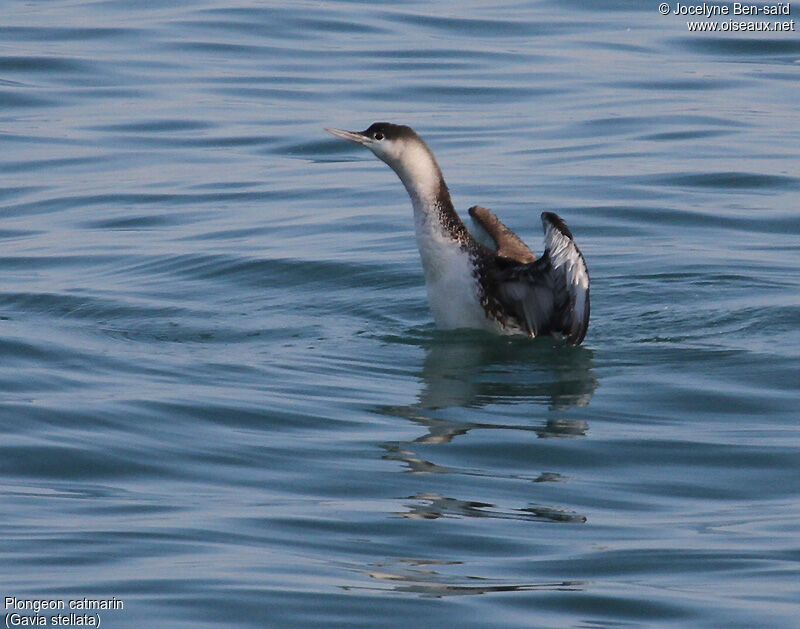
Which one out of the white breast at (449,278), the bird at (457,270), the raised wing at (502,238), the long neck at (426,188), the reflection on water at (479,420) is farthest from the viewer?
the raised wing at (502,238)

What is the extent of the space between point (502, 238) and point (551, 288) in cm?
129

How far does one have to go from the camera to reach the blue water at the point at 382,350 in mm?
6488

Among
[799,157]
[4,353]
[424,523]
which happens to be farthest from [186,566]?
[799,157]

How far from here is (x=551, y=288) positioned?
9.90 meters

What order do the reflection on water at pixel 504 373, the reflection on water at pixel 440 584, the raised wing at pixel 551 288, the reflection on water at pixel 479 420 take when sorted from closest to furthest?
the reflection on water at pixel 440 584 → the reflection on water at pixel 479 420 → the reflection on water at pixel 504 373 → the raised wing at pixel 551 288

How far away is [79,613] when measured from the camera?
19.5 ft

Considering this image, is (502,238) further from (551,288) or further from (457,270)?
(551,288)

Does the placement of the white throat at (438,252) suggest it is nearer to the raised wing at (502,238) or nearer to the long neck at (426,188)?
the long neck at (426,188)

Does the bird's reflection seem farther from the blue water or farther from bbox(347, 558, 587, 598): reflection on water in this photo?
bbox(347, 558, 587, 598): reflection on water

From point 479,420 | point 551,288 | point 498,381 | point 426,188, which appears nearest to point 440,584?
point 479,420

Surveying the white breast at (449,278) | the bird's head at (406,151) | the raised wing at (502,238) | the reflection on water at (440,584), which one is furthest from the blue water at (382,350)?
the bird's head at (406,151)

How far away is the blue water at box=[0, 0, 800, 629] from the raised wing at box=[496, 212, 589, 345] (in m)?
0.21

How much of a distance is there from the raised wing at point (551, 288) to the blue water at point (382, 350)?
0.70 feet

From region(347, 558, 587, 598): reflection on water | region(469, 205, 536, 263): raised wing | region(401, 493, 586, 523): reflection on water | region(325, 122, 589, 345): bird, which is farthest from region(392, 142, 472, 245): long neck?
region(347, 558, 587, 598): reflection on water
